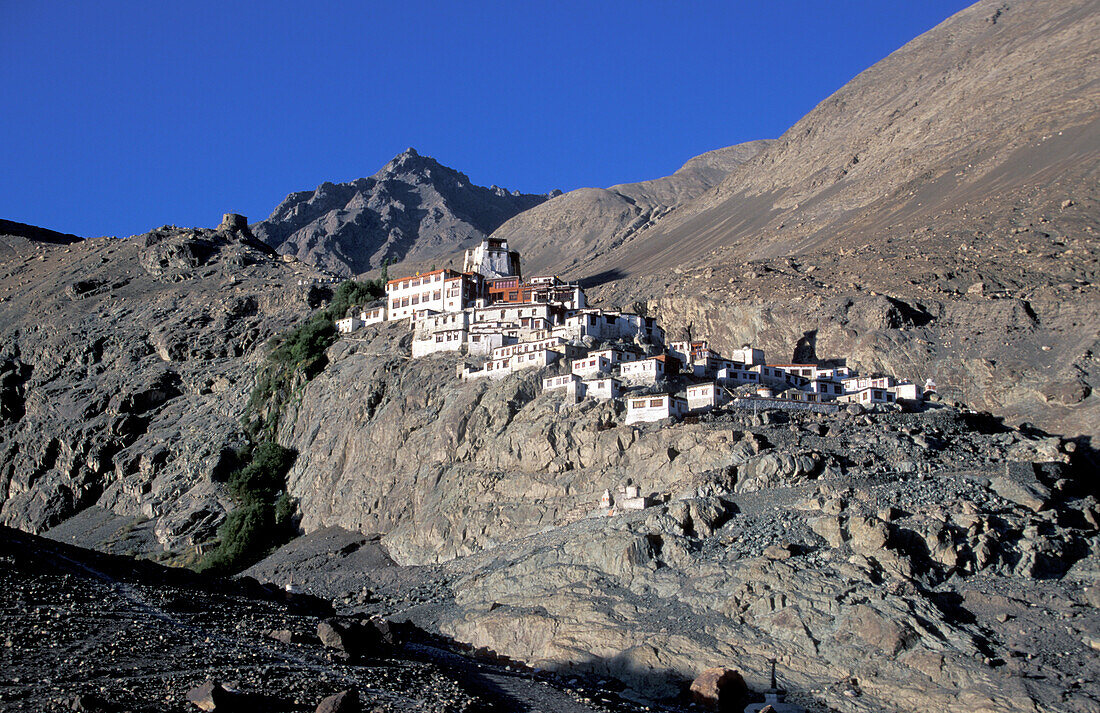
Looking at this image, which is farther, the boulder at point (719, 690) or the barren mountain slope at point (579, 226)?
the barren mountain slope at point (579, 226)

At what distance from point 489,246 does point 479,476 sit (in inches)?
1438

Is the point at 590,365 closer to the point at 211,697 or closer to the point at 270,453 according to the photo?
the point at 270,453

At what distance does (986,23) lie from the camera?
149m

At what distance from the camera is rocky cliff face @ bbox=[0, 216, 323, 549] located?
3029 inches

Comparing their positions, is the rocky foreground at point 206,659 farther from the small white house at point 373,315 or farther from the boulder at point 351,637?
the small white house at point 373,315

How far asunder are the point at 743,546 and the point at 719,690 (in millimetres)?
9617

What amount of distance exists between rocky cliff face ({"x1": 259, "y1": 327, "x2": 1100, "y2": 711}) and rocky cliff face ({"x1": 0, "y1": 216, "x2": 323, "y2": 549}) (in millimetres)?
17271

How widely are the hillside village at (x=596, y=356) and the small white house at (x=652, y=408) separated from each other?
0.06m

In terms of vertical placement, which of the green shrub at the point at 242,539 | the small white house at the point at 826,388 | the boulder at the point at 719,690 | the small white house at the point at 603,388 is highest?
the small white house at the point at 603,388

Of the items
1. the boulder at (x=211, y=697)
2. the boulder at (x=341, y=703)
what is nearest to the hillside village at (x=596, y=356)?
the boulder at (x=341, y=703)

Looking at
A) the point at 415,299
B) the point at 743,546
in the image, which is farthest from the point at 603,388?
the point at 415,299

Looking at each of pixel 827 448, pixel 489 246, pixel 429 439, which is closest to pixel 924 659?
pixel 827 448

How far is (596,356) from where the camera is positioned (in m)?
60.7

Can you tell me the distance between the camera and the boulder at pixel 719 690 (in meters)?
35.9
